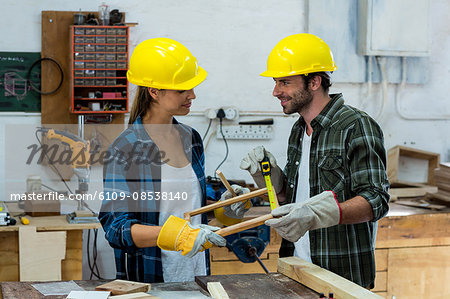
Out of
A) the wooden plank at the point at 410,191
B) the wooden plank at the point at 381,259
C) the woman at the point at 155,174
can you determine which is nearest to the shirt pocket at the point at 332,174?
the woman at the point at 155,174

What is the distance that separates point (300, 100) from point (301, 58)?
170 mm

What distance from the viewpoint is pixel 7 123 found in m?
3.71

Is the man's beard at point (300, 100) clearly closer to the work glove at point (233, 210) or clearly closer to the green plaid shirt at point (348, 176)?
the green plaid shirt at point (348, 176)

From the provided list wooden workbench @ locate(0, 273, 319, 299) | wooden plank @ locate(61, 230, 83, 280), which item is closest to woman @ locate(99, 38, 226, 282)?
wooden workbench @ locate(0, 273, 319, 299)

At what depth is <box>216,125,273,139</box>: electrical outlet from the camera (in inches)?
158

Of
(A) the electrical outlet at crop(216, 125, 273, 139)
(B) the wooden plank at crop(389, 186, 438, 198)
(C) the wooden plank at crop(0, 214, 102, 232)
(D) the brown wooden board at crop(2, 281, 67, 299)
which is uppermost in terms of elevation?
(A) the electrical outlet at crop(216, 125, 273, 139)

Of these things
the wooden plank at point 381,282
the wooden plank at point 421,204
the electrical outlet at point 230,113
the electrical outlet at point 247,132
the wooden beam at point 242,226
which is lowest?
the wooden plank at point 381,282

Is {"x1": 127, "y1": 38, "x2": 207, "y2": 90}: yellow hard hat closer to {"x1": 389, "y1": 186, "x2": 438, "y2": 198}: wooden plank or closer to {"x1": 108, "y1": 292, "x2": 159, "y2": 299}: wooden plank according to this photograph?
{"x1": 108, "y1": 292, "x2": 159, "y2": 299}: wooden plank

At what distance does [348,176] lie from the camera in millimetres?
2223

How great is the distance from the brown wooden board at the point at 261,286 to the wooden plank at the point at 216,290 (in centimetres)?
3

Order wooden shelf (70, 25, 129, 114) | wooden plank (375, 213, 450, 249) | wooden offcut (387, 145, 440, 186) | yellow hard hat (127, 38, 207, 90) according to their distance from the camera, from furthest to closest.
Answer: wooden offcut (387, 145, 440, 186) → wooden shelf (70, 25, 129, 114) → wooden plank (375, 213, 450, 249) → yellow hard hat (127, 38, 207, 90)

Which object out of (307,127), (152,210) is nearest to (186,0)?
(307,127)

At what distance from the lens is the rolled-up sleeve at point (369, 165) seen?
210 centimetres

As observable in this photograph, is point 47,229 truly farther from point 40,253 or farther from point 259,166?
point 259,166
